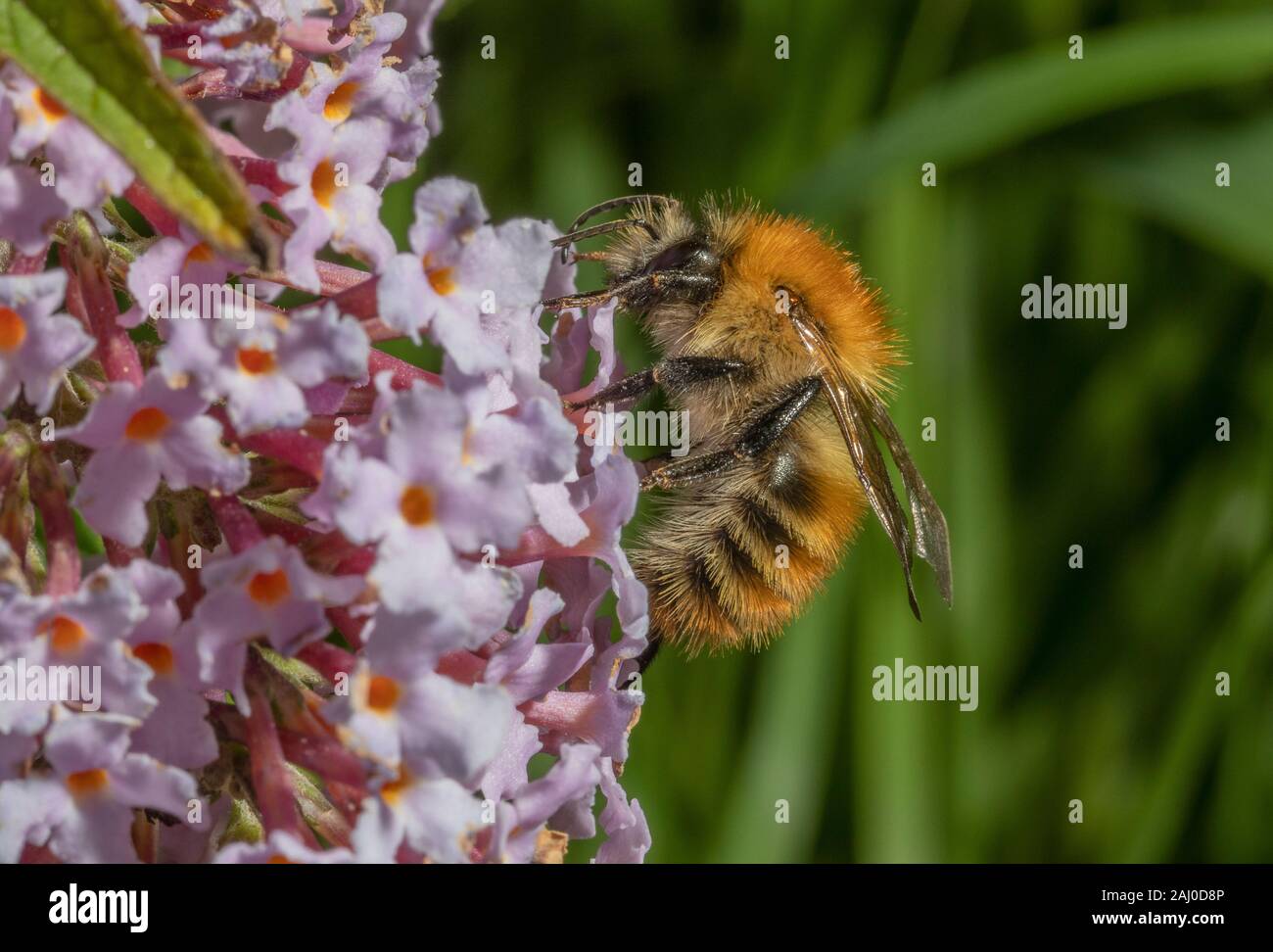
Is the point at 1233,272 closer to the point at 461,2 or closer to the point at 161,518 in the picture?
the point at 461,2

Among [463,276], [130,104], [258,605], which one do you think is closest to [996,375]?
[463,276]

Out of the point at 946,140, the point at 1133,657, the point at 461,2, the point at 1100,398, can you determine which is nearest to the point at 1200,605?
the point at 1133,657

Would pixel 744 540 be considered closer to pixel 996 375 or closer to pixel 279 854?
pixel 279 854

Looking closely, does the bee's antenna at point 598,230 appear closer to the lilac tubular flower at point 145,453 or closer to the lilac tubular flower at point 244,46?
the lilac tubular flower at point 244,46

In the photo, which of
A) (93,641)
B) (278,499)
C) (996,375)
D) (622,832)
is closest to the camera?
(93,641)

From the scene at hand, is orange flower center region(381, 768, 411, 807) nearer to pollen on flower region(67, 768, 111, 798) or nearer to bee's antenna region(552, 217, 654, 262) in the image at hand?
pollen on flower region(67, 768, 111, 798)

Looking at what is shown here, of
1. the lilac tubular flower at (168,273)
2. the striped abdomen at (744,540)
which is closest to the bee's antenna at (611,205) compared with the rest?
the striped abdomen at (744,540)
